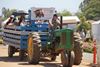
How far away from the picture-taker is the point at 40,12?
2077 cm

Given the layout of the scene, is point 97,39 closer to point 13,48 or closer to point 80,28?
point 13,48

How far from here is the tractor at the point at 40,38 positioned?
637 inches

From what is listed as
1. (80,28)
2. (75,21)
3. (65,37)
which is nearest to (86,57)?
(65,37)

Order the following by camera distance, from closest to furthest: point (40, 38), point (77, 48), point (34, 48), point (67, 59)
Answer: point (67, 59) → point (77, 48) → point (34, 48) → point (40, 38)

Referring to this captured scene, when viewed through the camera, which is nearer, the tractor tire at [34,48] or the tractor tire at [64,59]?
the tractor tire at [64,59]

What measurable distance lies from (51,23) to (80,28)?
122ft

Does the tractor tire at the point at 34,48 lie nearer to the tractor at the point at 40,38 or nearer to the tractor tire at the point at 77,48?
the tractor at the point at 40,38

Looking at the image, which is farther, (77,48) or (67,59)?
(77,48)

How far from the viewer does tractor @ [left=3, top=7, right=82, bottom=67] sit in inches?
637

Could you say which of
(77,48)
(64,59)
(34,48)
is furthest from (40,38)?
(64,59)

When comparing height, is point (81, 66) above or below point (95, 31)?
below

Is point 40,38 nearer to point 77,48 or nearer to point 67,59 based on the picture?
point 77,48

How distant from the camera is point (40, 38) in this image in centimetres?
1912

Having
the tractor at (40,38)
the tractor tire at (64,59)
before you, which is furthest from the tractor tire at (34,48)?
the tractor tire at (64,59)
